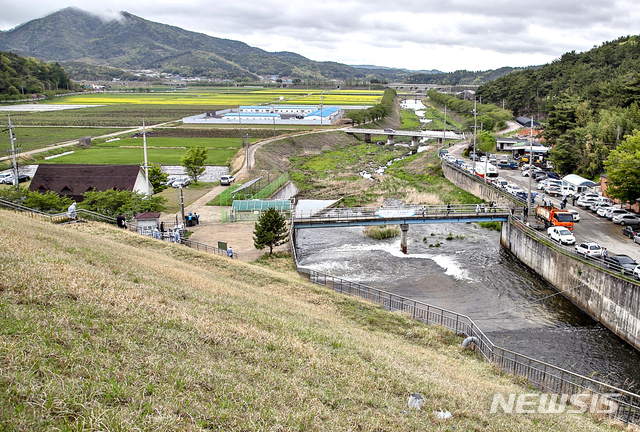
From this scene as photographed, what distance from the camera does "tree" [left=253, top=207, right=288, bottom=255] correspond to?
33531mm

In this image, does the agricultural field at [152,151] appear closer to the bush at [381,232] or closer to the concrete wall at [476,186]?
the concrete wall at [476,186]

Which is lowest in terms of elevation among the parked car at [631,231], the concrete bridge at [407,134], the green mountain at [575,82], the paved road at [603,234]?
the paved road at [603,234]

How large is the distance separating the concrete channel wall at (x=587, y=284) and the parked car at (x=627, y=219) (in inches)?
307

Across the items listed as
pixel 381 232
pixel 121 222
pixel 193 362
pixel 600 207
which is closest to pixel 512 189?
pixel 600 207

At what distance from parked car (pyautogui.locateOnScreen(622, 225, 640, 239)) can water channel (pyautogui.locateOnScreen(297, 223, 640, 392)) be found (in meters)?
7.17

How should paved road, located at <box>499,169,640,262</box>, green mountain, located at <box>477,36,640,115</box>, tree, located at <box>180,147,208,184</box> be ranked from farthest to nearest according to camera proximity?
green mountain, located at <box>477,36,640,115</box>
tree, located at <box>180,147,208,184</box>
paved road, located at <box>499,169,640,262</box>

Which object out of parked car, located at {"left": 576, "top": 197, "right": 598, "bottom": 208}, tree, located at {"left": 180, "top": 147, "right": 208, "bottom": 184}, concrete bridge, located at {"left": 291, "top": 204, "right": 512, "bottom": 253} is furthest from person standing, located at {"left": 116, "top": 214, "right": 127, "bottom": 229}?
parked car, located at {"left": 576, "top": 197, "right": 598, "bottom": 208}

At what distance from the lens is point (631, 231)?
35500 mm

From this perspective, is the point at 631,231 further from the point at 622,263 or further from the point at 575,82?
the point at 575,82

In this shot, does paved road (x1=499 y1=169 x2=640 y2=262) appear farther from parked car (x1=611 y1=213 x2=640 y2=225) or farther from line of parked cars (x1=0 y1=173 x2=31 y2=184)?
line of parked cars (x1=0 y1=173 x2=31 y2=184)

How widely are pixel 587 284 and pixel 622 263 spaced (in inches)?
87.4

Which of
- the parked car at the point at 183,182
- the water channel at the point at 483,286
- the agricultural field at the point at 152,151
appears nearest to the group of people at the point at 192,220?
the water channel at the point at 483,286

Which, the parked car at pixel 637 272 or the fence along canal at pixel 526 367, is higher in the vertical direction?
the parked car at pixel 637 272

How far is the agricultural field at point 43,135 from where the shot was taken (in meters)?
85.4
